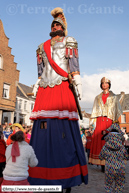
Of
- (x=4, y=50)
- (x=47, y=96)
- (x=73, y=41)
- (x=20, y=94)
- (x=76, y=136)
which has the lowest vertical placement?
(x=76, y=136)

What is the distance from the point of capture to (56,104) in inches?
142

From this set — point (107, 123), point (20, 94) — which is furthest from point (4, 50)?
point (107, 123)

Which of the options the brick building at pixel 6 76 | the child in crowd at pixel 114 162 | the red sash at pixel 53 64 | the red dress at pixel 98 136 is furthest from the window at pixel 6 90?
the child in crowd at pixel 114 162

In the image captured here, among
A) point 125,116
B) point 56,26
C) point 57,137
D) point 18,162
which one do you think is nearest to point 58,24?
point 56,26

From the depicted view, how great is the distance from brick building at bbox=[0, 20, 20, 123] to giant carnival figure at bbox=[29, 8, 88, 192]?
18987mm

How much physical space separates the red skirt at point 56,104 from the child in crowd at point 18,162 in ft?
2.56

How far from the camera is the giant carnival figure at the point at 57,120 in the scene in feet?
10.8

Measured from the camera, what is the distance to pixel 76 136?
367cm

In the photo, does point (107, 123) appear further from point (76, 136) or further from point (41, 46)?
point (41, 46)

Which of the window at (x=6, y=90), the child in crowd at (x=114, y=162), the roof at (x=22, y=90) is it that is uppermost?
the roof at (x=22, y=90)

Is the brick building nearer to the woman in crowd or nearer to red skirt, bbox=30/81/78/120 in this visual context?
the woman in crowd

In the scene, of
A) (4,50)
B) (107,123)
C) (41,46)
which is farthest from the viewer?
(4,50)

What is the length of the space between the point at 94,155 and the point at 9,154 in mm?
4133

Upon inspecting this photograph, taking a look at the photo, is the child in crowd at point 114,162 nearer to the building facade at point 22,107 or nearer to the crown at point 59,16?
the crown at point 59,16
